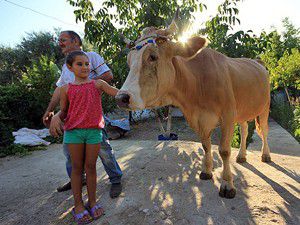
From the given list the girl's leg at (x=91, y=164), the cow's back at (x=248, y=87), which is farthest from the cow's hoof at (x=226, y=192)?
the girl's leg at (x=91, y=164)

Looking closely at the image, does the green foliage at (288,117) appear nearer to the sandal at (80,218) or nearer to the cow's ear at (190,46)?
the cow's ear at (190,46)

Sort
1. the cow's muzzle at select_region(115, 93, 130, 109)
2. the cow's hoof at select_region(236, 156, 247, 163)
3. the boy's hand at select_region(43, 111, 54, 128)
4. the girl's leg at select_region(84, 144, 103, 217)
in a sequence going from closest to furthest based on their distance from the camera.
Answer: the cow's muzzle at select_region(115, 93, 130, 109), the girl's leg at select_region(84, 144, 103, 217), the boy's hand at select_region(43, 111, 54, 128), the cow's hoof at select_region(236, 156, 247, 163)

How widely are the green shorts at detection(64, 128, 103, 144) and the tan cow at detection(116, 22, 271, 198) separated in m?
0.53

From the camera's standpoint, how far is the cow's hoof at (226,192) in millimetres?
3053

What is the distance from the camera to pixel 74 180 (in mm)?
2701

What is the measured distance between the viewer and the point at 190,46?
8.98 feet

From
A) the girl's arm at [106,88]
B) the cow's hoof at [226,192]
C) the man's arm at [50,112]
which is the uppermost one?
the girl's arm at [106,88]

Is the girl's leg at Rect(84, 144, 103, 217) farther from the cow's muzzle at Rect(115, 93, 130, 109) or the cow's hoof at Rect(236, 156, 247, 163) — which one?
the cow's hoof at Rect(236, 156, 247, 163)

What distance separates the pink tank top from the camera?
104 inches

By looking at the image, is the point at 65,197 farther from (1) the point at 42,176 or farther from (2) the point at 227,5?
(2) the point at 227,5

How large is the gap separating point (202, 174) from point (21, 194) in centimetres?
239

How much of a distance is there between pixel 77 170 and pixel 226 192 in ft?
5.33

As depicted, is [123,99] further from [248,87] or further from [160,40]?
[248,87]

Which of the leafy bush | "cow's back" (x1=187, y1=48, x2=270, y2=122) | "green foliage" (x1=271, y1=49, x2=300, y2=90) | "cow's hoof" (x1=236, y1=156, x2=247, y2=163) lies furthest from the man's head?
"green foliage" (x1=271, y1=49, x2=300, y2=90)
